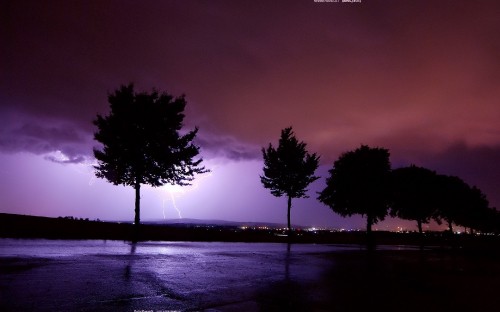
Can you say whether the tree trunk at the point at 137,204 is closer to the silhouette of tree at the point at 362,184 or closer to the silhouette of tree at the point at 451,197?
the silhouette of tree at the point at 362,184

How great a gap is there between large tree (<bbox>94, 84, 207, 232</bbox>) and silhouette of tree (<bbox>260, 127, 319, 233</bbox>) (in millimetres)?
11771

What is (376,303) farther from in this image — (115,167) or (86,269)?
(115,167)

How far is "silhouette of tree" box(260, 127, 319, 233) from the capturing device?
3669cm

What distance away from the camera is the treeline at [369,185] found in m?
37.1

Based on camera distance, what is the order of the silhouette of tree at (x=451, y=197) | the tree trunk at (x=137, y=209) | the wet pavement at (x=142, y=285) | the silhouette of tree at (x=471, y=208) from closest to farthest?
1. the wet pavement at (x=142, y=285)
2. the tree trunk at (x=137, y=209)
3. the silhouette of tree at (x=451, y=197)
4. the silhouette of tree at (x=471, y=208)

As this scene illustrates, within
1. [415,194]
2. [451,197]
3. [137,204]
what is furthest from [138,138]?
[451,197]

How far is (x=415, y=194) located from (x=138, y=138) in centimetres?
4400

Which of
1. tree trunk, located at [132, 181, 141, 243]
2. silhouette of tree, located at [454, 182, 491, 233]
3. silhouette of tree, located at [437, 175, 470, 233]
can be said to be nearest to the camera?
tree trunk, located at [132, 181, 141, 243]

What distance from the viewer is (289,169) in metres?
36.9

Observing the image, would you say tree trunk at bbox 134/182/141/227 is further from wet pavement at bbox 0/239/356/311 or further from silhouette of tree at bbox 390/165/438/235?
silhouette of tree at bbox 390/165/438/235

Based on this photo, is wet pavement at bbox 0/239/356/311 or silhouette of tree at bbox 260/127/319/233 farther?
silhouette of tree at bbox 260/127/319/233

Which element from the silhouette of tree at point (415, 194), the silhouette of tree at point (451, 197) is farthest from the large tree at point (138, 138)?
the silhouette of tree at point (451, 197)

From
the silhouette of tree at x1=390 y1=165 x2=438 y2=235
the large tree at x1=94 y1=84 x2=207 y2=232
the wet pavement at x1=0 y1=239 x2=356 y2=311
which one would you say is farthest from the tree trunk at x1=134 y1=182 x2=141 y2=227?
the silhouette of tree at x1=390 y1=165 x2=438 y2=235

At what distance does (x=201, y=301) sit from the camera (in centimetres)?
616
